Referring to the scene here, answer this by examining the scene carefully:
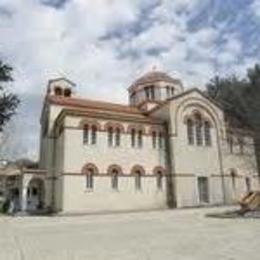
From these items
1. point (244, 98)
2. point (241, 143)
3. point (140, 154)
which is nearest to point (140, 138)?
point (140, 154)

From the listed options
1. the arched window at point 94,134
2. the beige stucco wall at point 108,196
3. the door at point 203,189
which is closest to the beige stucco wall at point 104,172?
the beige stucco wall at point 108,196

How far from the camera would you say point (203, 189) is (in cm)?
3812

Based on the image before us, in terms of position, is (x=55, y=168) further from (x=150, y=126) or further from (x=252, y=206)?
(x=252, y=206)

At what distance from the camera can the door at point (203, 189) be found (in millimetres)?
37844

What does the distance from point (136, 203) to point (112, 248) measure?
22397 mm

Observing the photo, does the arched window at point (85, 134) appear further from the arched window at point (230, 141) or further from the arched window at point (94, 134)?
the arched window at point (230, 141)

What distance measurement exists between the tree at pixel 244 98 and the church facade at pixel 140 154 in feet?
4.95

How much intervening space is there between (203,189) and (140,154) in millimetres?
7276

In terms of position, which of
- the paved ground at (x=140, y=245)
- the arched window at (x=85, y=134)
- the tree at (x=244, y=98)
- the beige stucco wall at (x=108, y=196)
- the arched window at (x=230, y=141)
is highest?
the tree at (x=244, y=98)

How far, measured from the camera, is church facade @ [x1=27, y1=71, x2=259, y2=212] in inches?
1289

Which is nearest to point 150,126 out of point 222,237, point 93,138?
point 93,138

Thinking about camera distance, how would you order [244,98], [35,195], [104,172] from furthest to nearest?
[35,195] < [244,98] < [104,172]

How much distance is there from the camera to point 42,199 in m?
39.3

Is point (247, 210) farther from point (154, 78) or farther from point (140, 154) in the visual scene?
point (154, 78)
